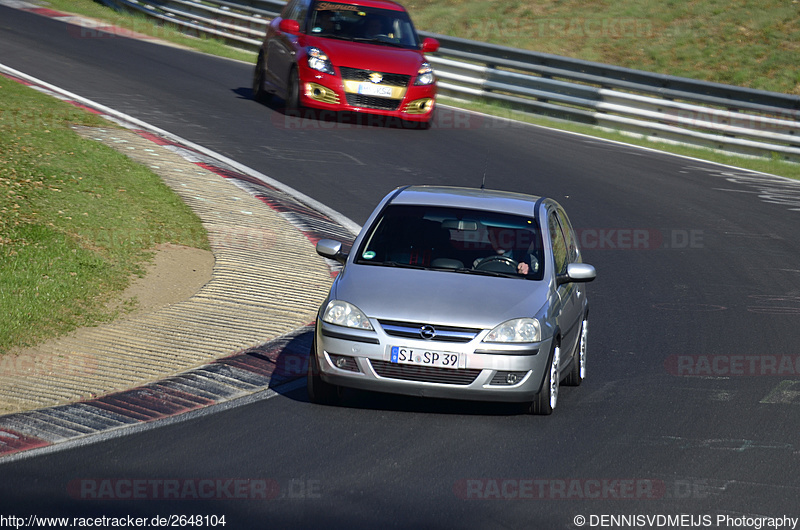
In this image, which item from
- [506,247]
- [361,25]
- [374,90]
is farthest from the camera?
[361,25]

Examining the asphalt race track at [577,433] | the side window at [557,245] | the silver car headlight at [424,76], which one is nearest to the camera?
the asphalt race track at [577,433]

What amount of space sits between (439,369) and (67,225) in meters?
4.91

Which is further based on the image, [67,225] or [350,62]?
[350,62]

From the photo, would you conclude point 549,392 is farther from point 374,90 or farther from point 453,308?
point 374,90

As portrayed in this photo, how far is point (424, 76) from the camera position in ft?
60.0

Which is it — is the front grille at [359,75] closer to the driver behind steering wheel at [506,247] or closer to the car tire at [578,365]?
the car tire at [578,365]

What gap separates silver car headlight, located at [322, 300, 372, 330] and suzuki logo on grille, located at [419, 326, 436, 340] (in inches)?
13.4

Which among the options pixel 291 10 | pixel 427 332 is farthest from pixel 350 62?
pixel 427 332

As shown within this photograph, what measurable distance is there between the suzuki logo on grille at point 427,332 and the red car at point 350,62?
11315 mm

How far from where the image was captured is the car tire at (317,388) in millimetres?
7445

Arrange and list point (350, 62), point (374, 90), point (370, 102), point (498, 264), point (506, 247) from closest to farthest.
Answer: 1. point (498, 264)
2. point (506, 247)
3. point (350, 62)
4. point (374, 90)
5. point (370, 102)

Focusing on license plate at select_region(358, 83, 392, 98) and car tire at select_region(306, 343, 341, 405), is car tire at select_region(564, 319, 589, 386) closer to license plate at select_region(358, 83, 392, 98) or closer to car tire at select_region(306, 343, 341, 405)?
car tire at select_region(306, 343, 341, 405)

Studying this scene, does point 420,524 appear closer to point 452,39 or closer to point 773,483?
point 773,483

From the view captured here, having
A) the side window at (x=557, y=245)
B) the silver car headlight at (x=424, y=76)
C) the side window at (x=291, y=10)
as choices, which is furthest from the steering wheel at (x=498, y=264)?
the side window at (x=291, y=10)
